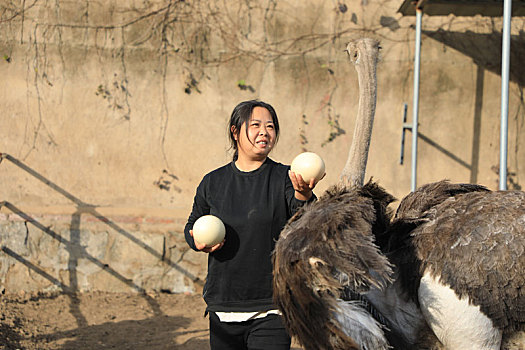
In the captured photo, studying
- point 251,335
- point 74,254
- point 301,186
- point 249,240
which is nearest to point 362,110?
point 301,186

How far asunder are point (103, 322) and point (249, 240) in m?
3.02

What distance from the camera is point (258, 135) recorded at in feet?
6.59

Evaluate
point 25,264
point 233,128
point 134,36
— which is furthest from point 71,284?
point 233,128

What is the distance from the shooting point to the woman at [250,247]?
1.93 meters

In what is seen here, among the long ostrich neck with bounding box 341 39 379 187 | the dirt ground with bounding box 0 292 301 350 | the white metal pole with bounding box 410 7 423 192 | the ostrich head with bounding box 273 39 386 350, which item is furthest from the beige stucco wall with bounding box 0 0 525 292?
the ostrich head with bounding box 273 39 386 350

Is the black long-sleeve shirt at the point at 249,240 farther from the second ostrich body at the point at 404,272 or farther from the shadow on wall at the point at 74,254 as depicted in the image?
the shadow on wall at the point at 74,254

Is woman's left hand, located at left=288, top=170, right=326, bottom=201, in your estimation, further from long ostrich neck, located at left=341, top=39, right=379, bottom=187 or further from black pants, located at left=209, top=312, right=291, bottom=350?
black pants, located at left=209, top=312, right=291, bottom=350

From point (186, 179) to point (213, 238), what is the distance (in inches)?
135

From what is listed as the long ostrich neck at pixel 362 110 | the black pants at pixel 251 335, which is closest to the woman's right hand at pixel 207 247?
the black pants at pixel 251 335

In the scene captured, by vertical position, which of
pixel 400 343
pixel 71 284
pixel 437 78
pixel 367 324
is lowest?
pixel 71 284

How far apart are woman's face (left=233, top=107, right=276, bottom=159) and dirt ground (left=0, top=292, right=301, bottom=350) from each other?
2450mm

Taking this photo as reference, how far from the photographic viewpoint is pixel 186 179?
5.26 m

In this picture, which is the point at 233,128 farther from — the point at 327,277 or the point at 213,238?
the point at 327,277

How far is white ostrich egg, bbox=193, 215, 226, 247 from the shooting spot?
6.16 ft
